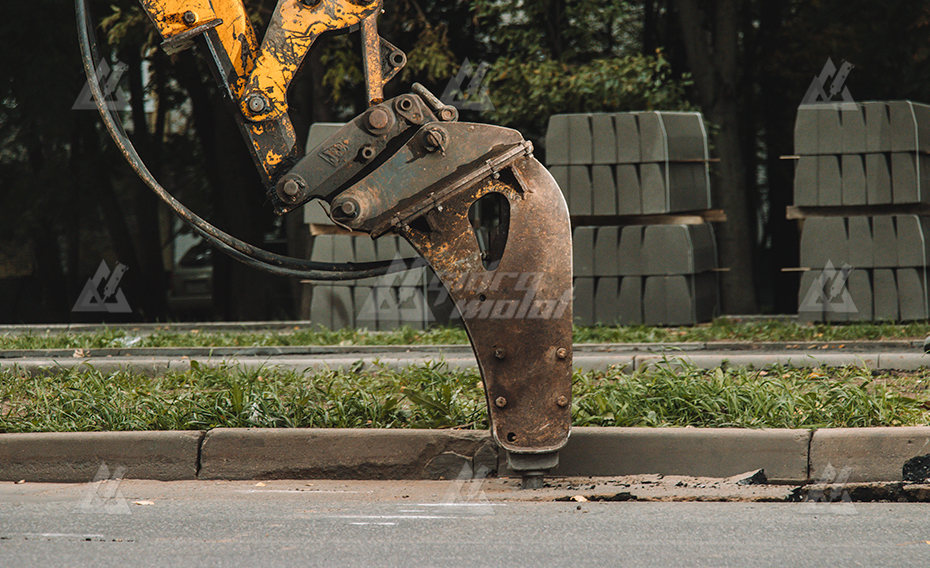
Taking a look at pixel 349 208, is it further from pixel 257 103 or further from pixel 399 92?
pixel 399 92

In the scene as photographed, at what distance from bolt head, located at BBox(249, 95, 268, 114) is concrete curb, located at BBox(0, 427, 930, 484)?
1642mm

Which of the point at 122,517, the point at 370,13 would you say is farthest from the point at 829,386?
A: the point at 122,517

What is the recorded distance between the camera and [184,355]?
324 inches

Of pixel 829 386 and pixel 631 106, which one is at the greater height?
pixel 631 106

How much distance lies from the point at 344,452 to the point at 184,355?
365 cm

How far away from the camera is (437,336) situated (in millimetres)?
8977

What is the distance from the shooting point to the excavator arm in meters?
4.53

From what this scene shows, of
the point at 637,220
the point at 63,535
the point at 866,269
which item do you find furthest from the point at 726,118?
the point at 63,535

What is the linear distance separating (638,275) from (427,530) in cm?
610

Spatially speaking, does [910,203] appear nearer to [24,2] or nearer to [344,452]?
[344,452]

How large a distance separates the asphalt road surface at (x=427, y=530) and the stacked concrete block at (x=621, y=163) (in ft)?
17.5

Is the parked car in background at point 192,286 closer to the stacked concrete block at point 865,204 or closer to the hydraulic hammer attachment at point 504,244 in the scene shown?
the stacked concrete block at point 865,204

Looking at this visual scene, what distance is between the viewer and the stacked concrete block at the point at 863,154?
9445 millimetres

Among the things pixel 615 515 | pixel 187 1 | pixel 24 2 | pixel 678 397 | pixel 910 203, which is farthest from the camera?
pixel 24 2
